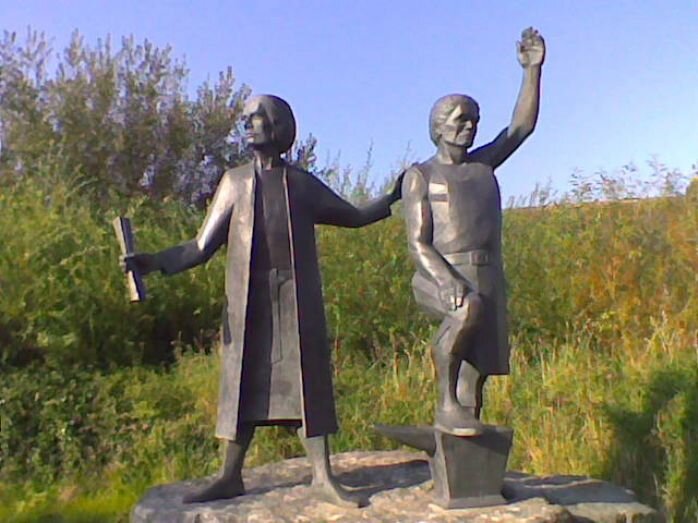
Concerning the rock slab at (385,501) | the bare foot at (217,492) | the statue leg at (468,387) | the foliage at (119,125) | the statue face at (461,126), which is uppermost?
the foliage at (119,125)

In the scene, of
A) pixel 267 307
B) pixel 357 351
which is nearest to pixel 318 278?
pixel 267 307

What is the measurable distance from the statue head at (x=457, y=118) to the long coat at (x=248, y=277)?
1.96 ft

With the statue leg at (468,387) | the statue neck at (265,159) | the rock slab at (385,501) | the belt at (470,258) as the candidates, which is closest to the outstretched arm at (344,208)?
the statue neck at (265,159)

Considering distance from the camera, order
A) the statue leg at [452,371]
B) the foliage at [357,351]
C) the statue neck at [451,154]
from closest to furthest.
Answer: the statue leg at [452,371], the statue neck at [451,154], the foliage at [357,351]

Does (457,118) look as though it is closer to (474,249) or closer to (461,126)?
(461,126)

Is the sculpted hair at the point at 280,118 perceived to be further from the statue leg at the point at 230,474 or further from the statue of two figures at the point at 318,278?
the statue leg at the point at 230,474

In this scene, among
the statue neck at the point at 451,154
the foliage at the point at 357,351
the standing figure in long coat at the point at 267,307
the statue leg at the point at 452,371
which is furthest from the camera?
the foliage at the point at 357,351

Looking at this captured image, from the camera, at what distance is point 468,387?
137 inches

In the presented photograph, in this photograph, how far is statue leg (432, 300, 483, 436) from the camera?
10.8ft

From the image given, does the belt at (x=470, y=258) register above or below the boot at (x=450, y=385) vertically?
above

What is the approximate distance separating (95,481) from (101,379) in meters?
0.92

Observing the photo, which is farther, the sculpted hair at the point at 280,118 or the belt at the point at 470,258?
the sculpted hair at the point at 280,118

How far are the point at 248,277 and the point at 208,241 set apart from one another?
25 centimetres

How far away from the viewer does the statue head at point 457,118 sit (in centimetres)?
344
